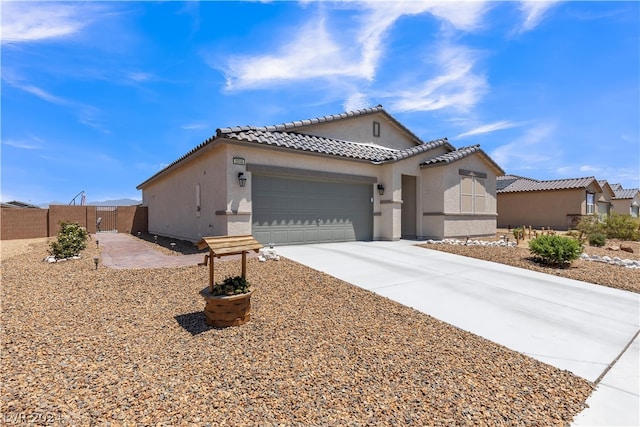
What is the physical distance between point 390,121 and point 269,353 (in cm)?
1479

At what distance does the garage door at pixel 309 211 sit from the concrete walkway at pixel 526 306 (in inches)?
70.9

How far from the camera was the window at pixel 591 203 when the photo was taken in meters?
23.9

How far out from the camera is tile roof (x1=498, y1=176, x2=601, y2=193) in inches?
923

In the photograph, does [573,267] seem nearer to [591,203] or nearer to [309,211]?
[309,211]

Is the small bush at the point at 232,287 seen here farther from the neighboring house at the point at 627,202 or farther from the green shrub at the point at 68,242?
the neighboring house at the point at 627,202

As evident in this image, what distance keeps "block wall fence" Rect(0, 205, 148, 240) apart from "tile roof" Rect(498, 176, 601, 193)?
29540 millimetres

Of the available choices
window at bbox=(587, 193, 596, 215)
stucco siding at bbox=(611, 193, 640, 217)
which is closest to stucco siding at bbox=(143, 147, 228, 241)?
window at bbox=(587, 193, 596, 215)

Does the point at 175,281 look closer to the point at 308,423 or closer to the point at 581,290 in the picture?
the point at 308,423

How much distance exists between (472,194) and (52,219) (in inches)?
955

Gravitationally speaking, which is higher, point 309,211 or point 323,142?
point 323,142

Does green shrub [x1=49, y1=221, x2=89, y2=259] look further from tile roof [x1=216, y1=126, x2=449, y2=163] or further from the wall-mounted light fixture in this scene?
tile roof [x1=216, y1=126, x2=449, y2=163]

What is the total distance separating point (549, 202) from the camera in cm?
2459

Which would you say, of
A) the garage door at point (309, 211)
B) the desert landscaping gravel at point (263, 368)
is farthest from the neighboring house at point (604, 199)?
the desert landscaping gravel at point (263, 368)

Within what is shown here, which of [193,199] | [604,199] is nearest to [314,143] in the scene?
[193,199]
